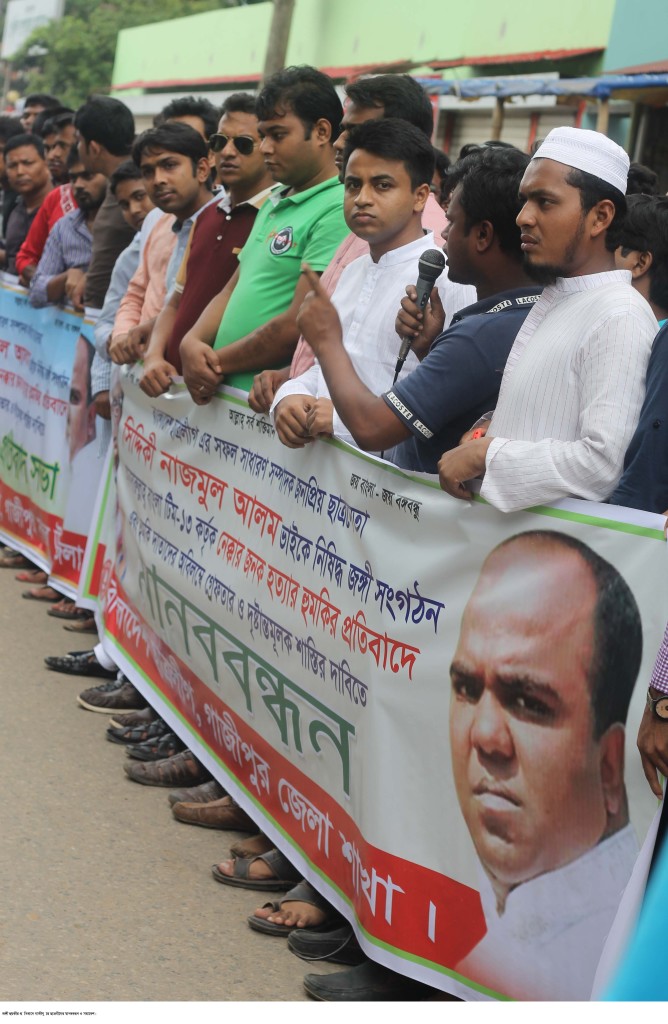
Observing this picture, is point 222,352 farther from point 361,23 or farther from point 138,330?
point 361,23

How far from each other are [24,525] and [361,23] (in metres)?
17.9

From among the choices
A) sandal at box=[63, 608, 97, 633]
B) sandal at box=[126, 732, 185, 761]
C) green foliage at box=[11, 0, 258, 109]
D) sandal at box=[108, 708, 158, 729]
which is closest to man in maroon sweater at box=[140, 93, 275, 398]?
sandal at box=[108, 708, 158, 729]

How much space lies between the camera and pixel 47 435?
7.86 metres

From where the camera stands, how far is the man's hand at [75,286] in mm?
7570

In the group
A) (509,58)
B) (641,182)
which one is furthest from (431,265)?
(509,58)

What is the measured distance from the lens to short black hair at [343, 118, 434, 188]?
4.12 m

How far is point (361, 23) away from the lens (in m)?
23.8

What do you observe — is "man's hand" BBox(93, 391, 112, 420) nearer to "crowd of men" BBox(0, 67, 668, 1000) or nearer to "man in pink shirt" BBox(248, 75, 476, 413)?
"crowd of men" BBox(0, 67, 668, 1000)

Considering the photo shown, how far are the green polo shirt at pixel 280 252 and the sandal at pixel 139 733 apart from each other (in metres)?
1.40

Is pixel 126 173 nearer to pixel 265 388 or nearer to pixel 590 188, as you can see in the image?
pixel 265 388

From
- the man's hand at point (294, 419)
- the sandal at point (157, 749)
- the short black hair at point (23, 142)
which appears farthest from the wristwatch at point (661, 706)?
the short black hair at point (23, 142)

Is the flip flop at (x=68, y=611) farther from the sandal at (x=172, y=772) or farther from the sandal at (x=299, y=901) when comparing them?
the sandal at (x=299, y=901)

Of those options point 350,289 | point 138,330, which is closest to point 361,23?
point 138,330
